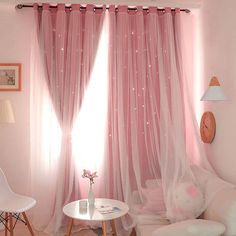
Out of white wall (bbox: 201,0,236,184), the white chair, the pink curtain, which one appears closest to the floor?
the white chair

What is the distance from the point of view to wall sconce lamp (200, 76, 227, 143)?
2.75 meters

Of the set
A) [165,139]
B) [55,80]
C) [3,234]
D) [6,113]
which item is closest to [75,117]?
[55,80]

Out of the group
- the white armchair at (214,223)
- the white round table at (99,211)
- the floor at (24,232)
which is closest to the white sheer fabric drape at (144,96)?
the white round table at (99,211)

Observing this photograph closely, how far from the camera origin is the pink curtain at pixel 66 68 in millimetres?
3367

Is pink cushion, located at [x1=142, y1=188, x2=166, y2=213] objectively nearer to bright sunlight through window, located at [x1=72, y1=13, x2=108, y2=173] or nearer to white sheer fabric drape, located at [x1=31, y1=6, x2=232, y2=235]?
white sheer fabric drape, located at [x1=31, y1=6, x2=232, y2=235]

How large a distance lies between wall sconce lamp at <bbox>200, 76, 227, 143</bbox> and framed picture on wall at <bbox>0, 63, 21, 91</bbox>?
2.16 m

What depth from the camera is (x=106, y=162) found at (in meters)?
3.40

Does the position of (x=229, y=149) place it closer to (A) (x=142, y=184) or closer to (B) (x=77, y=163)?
(A) (x=142, y=184)

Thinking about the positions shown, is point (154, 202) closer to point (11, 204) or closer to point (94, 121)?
point (94, 121)

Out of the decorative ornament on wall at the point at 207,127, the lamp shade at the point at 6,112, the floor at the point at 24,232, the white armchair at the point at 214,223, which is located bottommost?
the floor at the point at 24,232

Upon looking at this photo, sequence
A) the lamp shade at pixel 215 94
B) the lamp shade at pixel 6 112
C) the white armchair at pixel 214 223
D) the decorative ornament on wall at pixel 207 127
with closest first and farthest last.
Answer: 1. the white armchair at pixel 214 223
2. the lamp shade at pixel 215 94
3. the decorative ornament on wall at pixel 207 127
4. the lamp shade at pixel 6 112

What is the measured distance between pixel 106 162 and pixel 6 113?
4.03 ft

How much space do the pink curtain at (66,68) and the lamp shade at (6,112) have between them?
1.54 ft

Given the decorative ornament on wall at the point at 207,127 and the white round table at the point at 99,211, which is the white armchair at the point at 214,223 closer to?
the white round table at the point at 99,211
